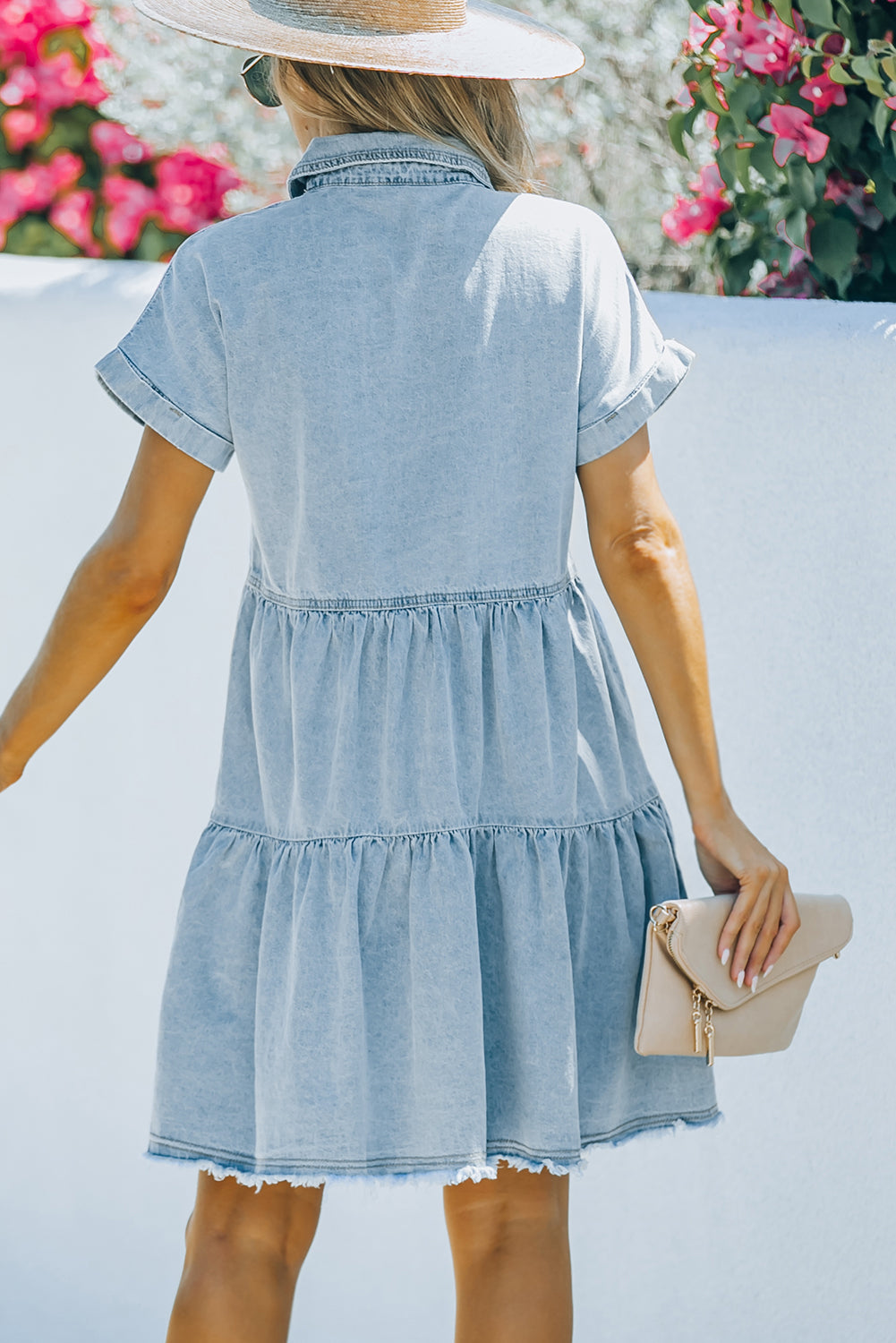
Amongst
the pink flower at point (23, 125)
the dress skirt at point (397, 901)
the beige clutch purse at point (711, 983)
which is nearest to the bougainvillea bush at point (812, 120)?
the dress skirt at point (397, 901)

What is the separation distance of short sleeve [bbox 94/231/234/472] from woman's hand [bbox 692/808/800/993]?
0.61 metres

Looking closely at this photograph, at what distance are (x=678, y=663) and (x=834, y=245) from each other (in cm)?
96

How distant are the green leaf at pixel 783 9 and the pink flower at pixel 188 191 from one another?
1.27 m

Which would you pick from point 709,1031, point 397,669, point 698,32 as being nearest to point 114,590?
point 397,669

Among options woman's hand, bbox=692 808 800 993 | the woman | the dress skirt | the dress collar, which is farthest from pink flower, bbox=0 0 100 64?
woman's hand, bbox=692 808 800 993

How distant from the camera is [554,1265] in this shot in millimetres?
1478

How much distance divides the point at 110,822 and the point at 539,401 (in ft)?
3.32

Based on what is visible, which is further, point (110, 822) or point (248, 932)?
point (110, 822)

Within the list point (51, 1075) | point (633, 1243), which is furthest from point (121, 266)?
point (633, 1243)

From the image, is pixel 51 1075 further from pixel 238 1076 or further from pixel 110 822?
pixel 238 1076

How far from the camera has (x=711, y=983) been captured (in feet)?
4.79

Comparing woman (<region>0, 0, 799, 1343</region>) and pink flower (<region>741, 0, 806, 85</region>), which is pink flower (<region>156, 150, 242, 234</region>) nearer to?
pink flower (<region>741, 0, 806, 85</region>)

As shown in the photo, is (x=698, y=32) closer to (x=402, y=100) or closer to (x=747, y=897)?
(x=402, y=100)

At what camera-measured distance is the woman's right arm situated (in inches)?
56.2
